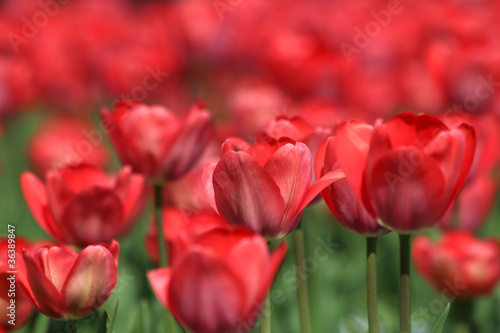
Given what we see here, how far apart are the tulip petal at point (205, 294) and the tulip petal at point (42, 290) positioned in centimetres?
19

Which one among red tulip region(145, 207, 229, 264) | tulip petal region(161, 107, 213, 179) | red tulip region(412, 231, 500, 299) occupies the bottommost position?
red tulip region(412, 231, 500, 299)

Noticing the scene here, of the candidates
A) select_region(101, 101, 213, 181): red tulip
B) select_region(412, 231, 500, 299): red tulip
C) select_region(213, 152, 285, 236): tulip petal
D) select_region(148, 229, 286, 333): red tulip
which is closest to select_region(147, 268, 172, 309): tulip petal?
select_region(148, 229, 286, 333): red tulip

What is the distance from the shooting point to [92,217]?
99cm

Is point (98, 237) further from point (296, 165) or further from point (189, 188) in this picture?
point (189, 188)

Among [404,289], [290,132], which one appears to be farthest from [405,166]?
[290,132]

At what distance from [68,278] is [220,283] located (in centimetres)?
25

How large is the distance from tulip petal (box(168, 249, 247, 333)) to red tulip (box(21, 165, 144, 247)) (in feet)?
1.24

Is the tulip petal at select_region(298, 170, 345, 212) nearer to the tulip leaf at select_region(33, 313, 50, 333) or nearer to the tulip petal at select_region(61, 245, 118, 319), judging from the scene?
the tulip petal at select_region(61, 245, 118, 319)

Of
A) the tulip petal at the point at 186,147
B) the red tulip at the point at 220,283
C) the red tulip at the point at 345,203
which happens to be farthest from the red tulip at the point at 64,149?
the red tulip at the point at 220,283

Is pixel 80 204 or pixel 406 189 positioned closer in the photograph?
pixel 406 189

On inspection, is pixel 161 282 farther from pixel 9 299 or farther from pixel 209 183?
pixel 9 299

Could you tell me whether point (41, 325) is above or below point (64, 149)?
below

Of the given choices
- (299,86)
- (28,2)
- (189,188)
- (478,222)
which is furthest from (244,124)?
(28,2)

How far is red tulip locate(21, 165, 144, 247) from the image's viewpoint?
3.21ft
